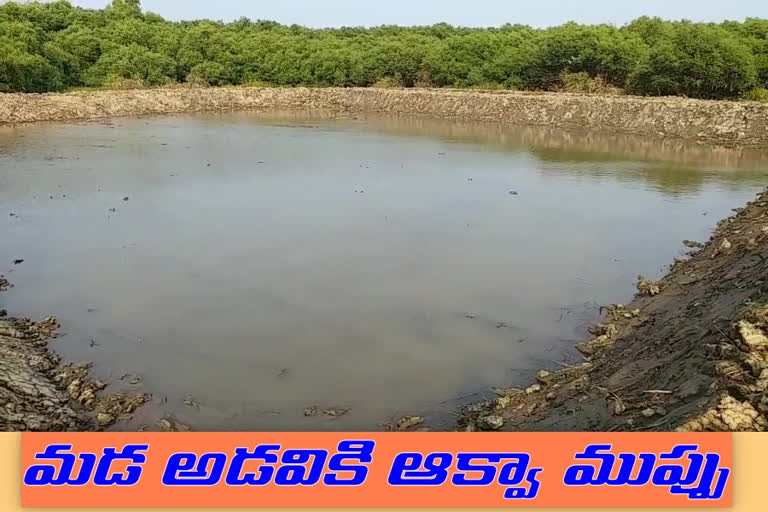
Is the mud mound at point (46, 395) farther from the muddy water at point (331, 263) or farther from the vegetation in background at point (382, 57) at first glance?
the vegetation in background at point (382, 57)

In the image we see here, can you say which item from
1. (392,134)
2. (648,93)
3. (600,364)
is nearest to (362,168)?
(392,134)

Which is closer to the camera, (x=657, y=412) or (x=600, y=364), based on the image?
(x=657, y=412)

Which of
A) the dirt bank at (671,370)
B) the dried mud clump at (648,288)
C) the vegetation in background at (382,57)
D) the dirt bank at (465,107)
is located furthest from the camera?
the vegetation in background at (382,57)

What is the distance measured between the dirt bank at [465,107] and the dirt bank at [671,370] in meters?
22.6

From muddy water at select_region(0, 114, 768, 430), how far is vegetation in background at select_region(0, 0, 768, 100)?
14.7 m

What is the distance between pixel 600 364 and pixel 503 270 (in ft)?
13.0

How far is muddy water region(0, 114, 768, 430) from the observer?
24.8 feet

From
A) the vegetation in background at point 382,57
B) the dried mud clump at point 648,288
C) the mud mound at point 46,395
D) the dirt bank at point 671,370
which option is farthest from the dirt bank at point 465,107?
the mud mound at point 46,395

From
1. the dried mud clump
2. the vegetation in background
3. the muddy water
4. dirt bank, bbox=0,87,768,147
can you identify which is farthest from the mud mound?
the vegetation in background

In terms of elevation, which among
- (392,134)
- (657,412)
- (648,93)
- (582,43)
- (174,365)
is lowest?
(174,365)

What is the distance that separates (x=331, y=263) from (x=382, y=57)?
1746 inches

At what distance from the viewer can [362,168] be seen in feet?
70.9

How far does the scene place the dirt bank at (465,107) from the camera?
29.2 metres

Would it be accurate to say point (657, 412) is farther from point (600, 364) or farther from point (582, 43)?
point (582, 43)
